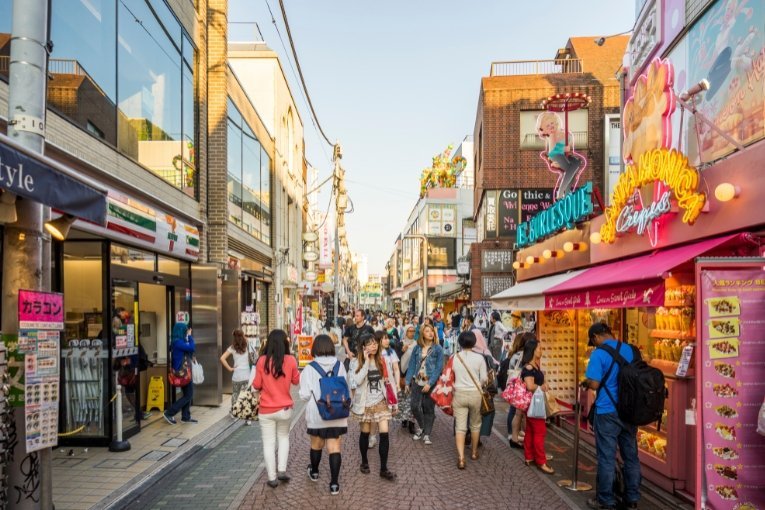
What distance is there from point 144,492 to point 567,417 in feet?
22.9

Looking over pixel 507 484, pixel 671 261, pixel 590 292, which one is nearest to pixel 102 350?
pixel 507 484

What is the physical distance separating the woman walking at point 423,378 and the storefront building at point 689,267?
1929mm

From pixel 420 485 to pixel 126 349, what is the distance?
491cm

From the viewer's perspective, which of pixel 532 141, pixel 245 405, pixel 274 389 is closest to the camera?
pixel 274 389

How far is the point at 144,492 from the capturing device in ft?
20.7

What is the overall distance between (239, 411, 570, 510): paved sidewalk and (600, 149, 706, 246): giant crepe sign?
3468mm

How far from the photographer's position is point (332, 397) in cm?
617

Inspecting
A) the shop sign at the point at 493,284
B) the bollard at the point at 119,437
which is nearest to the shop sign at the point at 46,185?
the bollard at the point at 119,437

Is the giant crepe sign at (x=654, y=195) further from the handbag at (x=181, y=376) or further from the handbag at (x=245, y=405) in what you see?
the handbag at (x=181, y=376)

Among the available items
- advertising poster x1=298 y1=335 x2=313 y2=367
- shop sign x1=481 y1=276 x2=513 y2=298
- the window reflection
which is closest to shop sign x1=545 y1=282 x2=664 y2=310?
the window reflection

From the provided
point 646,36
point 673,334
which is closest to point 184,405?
point 673,334

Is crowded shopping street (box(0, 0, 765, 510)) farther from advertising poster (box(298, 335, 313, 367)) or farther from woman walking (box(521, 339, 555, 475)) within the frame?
advertising poster (box(298, 335, 313, 367))

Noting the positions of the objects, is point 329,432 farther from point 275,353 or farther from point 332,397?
point 275,353

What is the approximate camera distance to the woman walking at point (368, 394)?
7039mm
